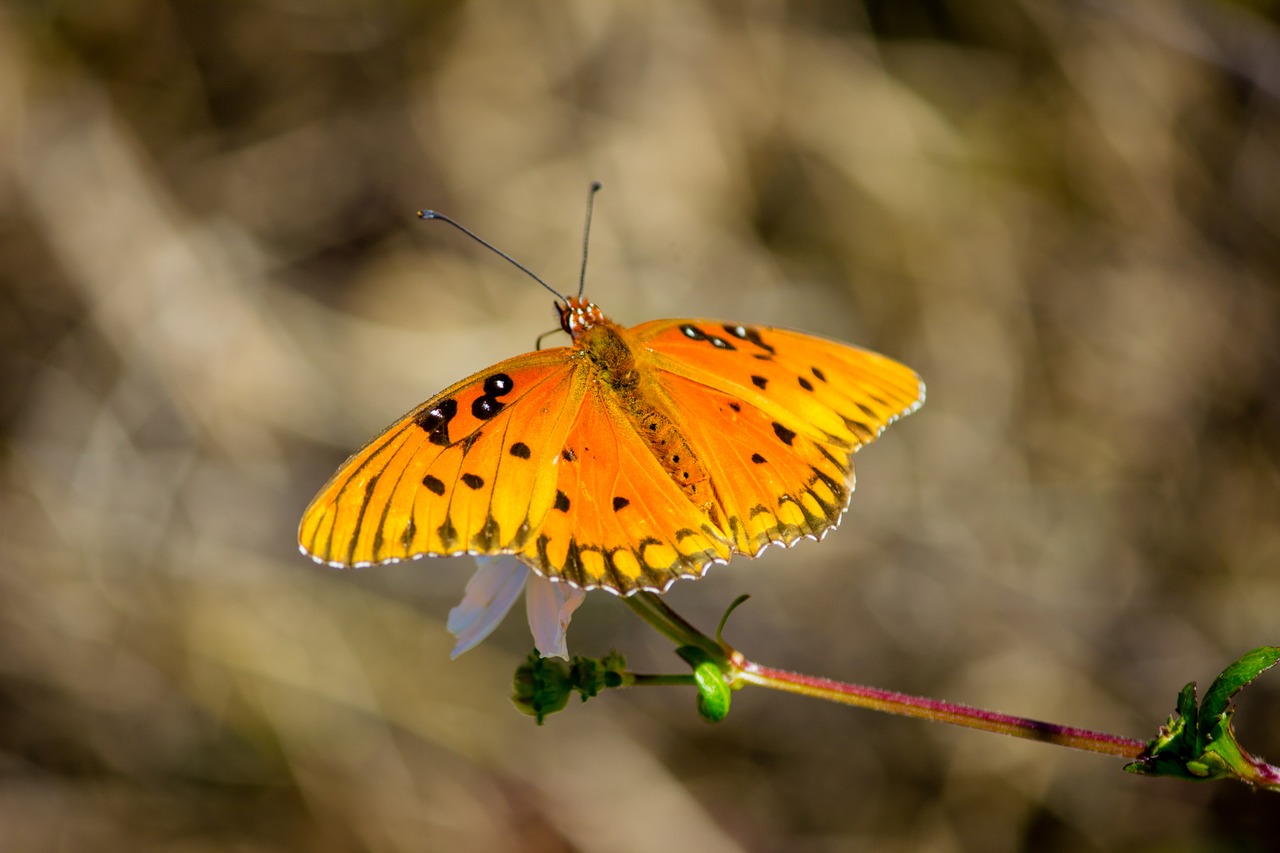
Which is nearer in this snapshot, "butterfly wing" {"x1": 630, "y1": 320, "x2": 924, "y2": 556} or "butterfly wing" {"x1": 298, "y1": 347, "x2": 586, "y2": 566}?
"butterfly wing" {"x1": 298, "y1": 347, "x2": 586, "y2": 566}

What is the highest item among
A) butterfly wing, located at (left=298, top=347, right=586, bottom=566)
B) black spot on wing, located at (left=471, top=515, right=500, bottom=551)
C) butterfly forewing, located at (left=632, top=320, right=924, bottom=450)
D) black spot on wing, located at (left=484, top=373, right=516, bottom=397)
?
butterfly forewing, located at (left=632, top=320, right=924, bottom=450)

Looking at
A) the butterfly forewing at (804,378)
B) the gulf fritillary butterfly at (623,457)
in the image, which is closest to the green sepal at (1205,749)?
the gulf fritillary butterfly at (623,457)

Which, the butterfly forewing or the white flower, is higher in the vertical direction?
the butterfly forewing

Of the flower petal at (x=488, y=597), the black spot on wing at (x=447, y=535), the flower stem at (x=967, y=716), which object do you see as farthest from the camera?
the flower petal at (x=488, y=597)

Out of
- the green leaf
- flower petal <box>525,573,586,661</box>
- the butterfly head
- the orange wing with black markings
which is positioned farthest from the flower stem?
the butterfly head

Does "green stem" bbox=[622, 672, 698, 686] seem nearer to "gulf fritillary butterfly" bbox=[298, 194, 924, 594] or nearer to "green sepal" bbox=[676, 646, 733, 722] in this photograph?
"green sepal" bbox=[676, 646, 733, 722]

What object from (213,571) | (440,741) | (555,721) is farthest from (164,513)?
(555,721)

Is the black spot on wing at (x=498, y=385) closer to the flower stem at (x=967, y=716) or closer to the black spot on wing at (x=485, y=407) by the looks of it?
the black spot on wing at (x=485, y=407)
